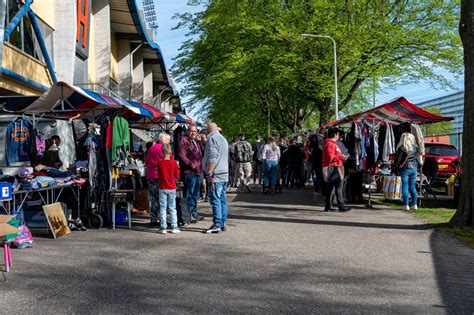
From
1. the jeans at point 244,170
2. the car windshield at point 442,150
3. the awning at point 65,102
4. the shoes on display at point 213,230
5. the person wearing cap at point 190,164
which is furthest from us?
the car windshield at point 442,150

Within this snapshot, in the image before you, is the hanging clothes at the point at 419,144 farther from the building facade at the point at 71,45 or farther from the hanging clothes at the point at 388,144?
the building facade at the point at 71,45

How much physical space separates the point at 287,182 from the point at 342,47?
9.54m

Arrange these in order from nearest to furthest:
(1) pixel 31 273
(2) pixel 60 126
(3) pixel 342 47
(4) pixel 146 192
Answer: (1) pixel 31 273 < (4) pixel 146 192 < (2) pixel 60 126 < (3) pixel 342 47

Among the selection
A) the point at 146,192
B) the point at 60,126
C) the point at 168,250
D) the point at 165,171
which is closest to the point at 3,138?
the point at 60,126

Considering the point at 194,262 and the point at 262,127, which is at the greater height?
the point at 262,127

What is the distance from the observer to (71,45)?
67.0 ft

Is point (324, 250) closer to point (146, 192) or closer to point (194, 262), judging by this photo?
point (194, 262)

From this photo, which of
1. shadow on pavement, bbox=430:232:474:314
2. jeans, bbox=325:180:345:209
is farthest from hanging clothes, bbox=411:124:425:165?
shadow on pavement, bbox=430:232:474:314

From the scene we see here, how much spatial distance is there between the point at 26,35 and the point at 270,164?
953 cm

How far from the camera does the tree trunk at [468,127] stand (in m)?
8.90

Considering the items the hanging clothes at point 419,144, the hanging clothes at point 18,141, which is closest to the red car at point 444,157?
the hanging clothes at point 419,144

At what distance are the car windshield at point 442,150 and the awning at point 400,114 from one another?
6926mm

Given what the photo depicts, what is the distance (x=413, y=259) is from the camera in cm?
683

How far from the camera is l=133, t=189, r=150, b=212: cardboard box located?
11.9 m
